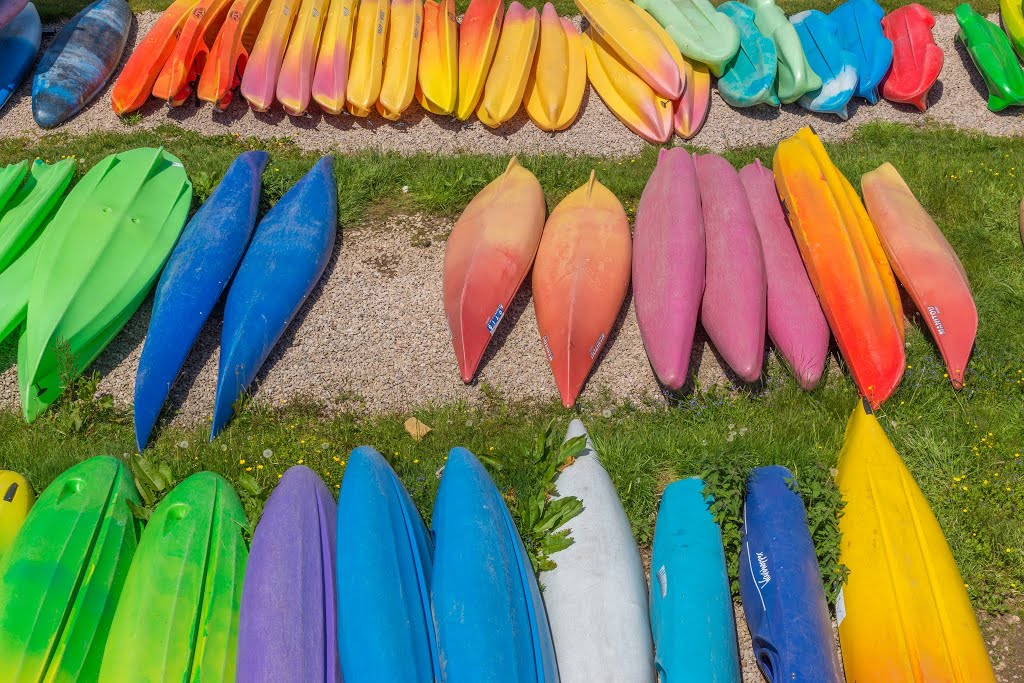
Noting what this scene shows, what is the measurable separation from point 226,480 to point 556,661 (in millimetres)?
1838

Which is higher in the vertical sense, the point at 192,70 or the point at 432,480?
the point at 192,70

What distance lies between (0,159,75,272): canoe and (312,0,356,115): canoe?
6.09ft

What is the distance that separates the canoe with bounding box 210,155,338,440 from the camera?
15.3 feet

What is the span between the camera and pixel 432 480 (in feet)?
14.0

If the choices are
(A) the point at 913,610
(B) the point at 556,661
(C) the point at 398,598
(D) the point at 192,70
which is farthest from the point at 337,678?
(D) the point at 192,70

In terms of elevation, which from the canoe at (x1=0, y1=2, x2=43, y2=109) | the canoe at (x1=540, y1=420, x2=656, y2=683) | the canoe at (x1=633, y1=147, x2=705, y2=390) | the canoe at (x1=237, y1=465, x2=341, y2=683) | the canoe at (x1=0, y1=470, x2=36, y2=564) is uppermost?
the canoe at (x1=0, y1=2, x2=43, y2=109)

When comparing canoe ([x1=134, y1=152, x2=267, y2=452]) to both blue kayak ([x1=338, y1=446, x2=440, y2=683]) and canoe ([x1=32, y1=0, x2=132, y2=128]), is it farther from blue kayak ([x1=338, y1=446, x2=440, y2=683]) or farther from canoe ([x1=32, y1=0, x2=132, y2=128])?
canoe ([x1=32, y1=0, x2=132, y2=128])

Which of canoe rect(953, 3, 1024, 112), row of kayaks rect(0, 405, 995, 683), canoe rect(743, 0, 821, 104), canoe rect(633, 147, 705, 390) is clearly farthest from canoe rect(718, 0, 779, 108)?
row of kayaks rect(0, 405, 995, 683)

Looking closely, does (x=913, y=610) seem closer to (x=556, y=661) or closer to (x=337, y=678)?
(x=556, y=661)

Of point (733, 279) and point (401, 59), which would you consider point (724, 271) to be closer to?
point (733, 279)

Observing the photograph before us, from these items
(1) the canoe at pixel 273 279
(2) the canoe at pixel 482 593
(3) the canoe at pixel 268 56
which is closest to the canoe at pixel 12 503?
(1) the canoe at pixel 273 279

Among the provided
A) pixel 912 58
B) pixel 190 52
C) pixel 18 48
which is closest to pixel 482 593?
pixel 190 52

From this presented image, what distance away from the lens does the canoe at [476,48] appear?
21.6 feet

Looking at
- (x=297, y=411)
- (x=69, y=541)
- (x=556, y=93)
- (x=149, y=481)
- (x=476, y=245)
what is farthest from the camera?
(x=556, y=93)
